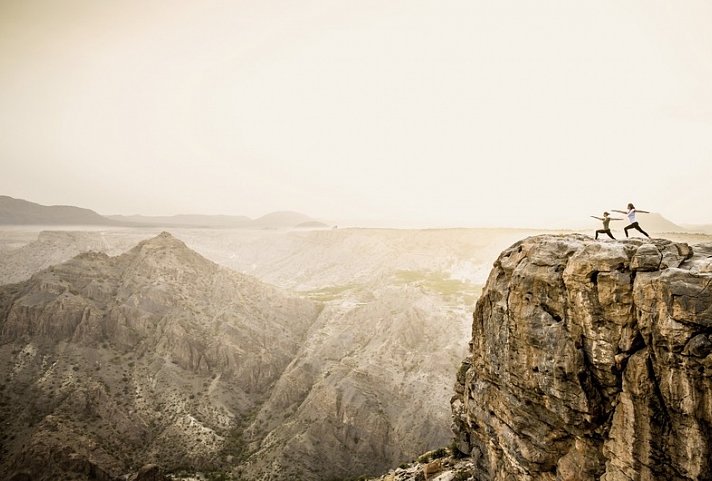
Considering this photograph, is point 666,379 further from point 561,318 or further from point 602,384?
point 561,318

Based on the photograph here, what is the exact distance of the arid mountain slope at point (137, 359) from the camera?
240 feet

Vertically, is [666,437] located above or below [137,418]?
above

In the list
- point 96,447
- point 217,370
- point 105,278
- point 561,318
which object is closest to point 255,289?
point 217,370

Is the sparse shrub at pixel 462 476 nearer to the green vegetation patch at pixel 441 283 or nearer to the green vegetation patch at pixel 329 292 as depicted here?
the green vegetation patch at pixel 441 283

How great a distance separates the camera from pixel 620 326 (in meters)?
19.7

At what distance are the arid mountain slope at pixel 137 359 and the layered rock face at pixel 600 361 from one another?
7206 cm

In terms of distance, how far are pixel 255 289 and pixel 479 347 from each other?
113 metres

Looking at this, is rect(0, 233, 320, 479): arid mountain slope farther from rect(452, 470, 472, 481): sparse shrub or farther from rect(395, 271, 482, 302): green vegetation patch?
rect(452, 470, 472, 481): sparse shrub

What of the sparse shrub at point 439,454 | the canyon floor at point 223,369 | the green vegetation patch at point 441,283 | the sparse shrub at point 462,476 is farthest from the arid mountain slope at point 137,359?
the sparse shrub at point 462,476

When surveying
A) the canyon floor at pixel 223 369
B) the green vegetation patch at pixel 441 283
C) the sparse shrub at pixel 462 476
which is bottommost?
the canyon floor at pixel 223 369

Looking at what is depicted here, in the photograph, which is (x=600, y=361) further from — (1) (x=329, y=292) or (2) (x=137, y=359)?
(1) (x=329, y=292)

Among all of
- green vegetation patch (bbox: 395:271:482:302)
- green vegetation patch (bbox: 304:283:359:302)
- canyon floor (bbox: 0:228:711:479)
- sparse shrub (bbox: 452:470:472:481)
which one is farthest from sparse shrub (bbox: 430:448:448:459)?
green vegetation patch (bbox: 304:283:359:302)

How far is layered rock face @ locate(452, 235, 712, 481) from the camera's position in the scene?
17.3m

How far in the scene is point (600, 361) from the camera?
2034 centimetres
